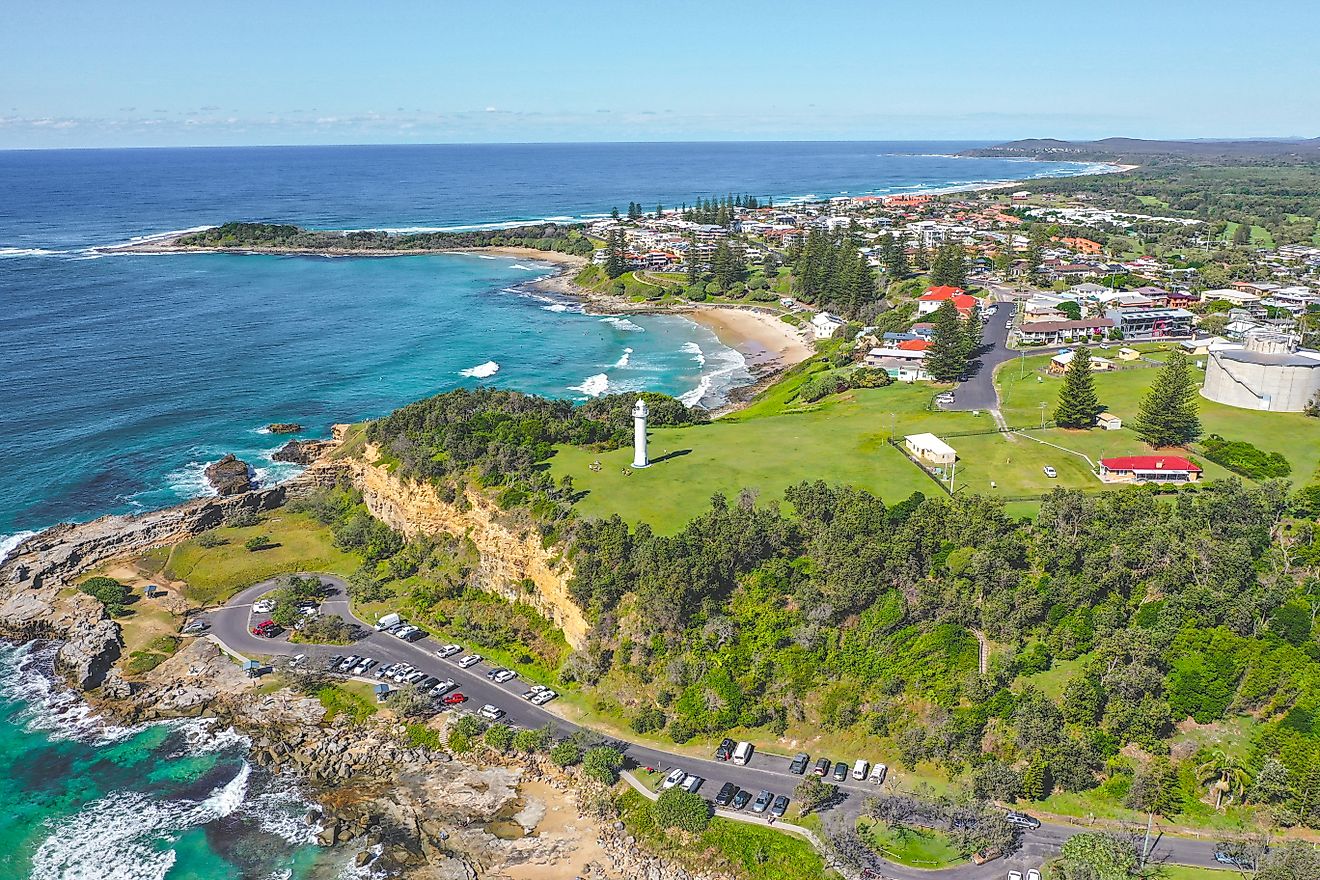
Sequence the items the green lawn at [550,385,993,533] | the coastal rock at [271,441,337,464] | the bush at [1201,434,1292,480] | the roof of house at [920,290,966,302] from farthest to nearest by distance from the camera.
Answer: the roof of house at [920,290,966,302] → the coastal rock at [271,441,337,464] → the bush at [1201,434,1292,480] → the green lawn at [550,385,993,533]

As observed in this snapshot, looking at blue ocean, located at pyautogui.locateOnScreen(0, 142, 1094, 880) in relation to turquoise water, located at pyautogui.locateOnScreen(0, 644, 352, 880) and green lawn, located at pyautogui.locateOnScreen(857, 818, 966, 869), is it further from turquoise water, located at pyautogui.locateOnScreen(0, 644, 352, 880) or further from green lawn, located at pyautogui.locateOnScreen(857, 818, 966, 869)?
green lawn, located at pyautogui.locateOnScreen(857, 818, 966, 869)

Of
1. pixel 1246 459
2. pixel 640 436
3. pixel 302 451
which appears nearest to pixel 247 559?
pixel 302 451

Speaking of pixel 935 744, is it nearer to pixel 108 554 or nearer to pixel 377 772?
pixel 377 772

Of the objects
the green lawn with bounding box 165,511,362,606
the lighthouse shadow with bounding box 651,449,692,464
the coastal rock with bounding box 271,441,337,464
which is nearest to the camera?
the green lawn with bounding box 165,511,362,606

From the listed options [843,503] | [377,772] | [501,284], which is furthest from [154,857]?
[501,284]

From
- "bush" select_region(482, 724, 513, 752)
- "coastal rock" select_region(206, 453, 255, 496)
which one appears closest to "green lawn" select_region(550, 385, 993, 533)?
"bush" select_region(482, 724, 513, 752)
